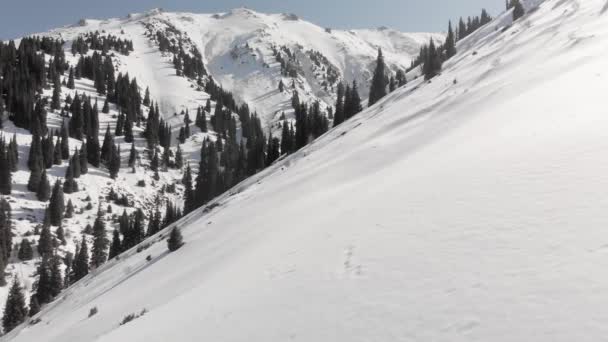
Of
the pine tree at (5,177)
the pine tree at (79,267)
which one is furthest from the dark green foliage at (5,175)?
the pine tree at (79,267)

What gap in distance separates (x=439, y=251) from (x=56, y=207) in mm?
86732

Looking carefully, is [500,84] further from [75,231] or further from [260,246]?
[75,231]

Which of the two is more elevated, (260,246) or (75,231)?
(260,246)

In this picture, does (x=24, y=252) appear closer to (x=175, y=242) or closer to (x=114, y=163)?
(x=114, y=163)

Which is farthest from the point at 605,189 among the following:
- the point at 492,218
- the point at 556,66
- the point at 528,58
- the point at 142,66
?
the point at 142,66

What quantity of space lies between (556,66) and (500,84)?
2.70m

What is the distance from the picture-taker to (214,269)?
1303 centimetres

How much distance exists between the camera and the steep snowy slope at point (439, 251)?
502 centimetres

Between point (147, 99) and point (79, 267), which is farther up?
point (147, 99)

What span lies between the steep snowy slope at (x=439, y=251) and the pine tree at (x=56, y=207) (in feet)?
228

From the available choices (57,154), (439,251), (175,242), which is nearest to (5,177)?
(57,154)

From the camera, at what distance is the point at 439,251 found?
684cm

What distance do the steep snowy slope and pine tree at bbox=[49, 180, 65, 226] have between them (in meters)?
69.4

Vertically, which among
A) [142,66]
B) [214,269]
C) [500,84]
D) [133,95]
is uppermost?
[142,66]
